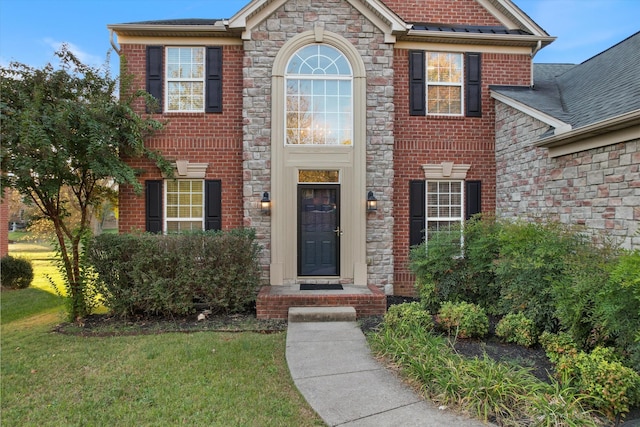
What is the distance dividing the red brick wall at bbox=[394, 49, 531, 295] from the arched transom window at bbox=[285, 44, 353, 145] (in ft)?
4.15

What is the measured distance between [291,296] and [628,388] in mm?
4496

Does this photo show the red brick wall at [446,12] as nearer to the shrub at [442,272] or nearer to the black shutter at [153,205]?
the shrub at [442,272]

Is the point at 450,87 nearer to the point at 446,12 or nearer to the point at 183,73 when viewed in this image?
the point at 446,12

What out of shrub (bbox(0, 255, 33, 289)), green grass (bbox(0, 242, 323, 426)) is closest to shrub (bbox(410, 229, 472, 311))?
green grass (bbox(0, 242, 323, 426))

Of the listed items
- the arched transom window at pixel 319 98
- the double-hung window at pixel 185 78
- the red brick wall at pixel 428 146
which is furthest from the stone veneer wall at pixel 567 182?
the double-hung window at pixel 185 78

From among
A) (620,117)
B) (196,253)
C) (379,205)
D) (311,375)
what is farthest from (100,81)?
(620,117)

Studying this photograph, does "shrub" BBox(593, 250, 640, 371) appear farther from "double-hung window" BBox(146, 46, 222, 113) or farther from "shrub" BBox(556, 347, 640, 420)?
"double-hung window" BBox(146, 46, 222, 113)

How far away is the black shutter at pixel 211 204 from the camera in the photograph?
8023mm

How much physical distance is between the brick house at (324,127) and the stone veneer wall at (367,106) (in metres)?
0.02

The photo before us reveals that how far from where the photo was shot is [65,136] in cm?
573

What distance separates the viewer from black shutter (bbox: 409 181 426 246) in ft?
27.0

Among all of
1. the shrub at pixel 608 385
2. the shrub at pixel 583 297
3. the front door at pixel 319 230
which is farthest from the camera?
the front door at pixel 319 230

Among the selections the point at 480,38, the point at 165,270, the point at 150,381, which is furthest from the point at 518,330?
the point at 480,38

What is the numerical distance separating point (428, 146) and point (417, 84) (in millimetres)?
1423
